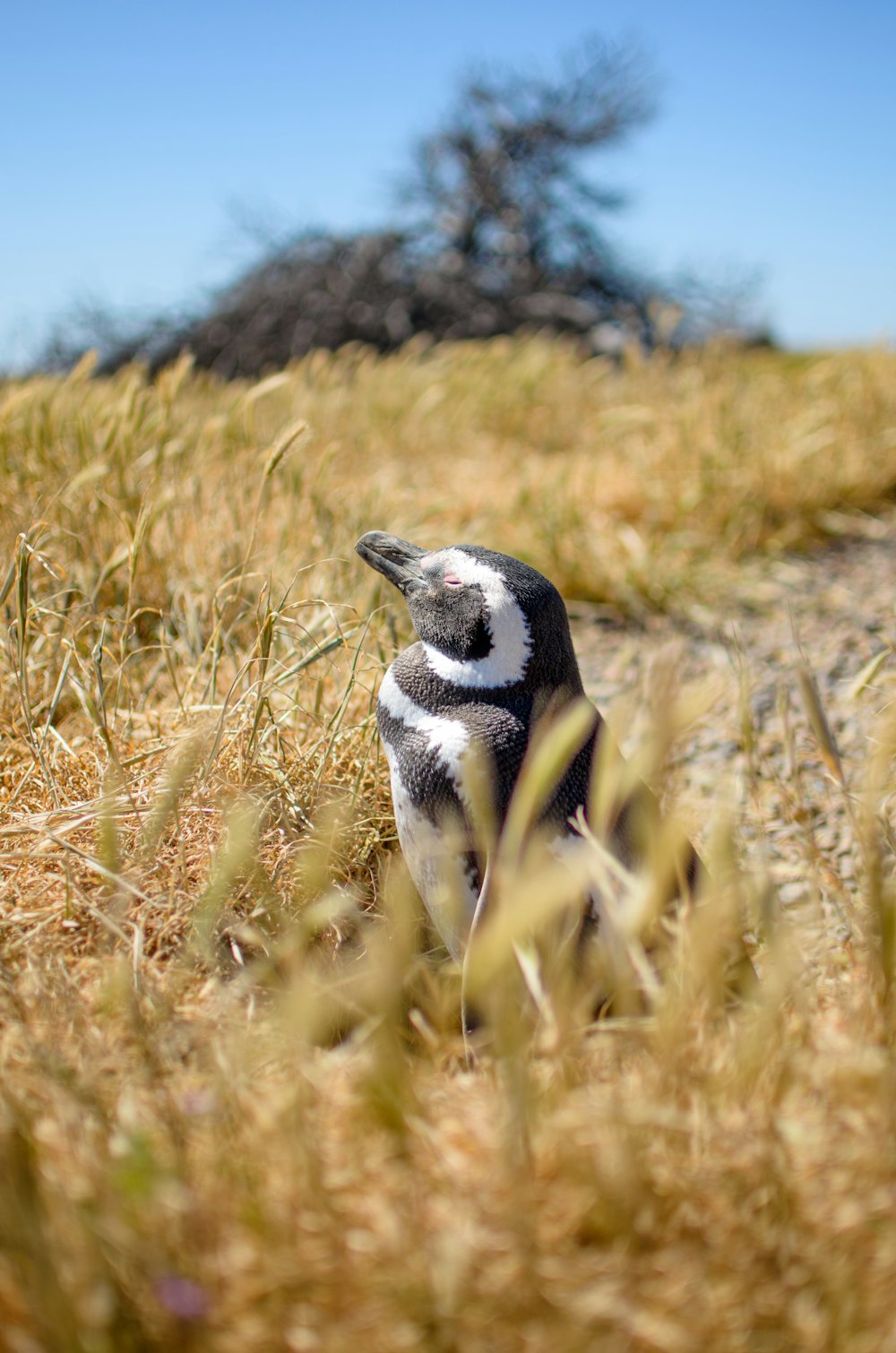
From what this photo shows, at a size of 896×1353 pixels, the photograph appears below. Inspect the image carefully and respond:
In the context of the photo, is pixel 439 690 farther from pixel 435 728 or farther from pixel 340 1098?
pixel 340 1098

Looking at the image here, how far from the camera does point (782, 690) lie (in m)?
1.29

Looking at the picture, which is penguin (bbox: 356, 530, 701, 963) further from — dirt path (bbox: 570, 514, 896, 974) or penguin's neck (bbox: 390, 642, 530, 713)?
dirt path (bbox: 570, 514, 896, 974)

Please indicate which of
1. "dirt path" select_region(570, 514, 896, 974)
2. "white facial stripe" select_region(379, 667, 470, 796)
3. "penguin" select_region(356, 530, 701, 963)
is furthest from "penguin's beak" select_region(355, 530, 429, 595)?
"dirt path" select_region(570, 514, 896, 974)

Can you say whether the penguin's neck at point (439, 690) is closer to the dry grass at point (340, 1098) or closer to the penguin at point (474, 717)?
the penguin at point (474, 717)

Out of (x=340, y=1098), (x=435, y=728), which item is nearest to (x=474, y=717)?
(x=435, y=728)

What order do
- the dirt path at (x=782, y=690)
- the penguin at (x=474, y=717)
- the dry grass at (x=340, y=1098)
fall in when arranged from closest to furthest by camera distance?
1. the dry grass at (x=340, y=1098)
2. the penguin at (x=474, y=717)
3. the dirt path at (x=782, y=690)

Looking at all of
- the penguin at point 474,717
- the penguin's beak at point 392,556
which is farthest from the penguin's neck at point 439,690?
the penguin's beak at point 392,556

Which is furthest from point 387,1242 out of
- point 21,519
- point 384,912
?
point 21,519

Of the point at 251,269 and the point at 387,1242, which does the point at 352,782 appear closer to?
the point at 387,1242

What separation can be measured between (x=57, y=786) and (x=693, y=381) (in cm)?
433

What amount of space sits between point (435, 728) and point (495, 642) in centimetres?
15

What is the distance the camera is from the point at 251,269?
8.66 meters

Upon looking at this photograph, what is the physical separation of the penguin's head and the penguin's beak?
0.05 m

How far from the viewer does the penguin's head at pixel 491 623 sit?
1.42m
